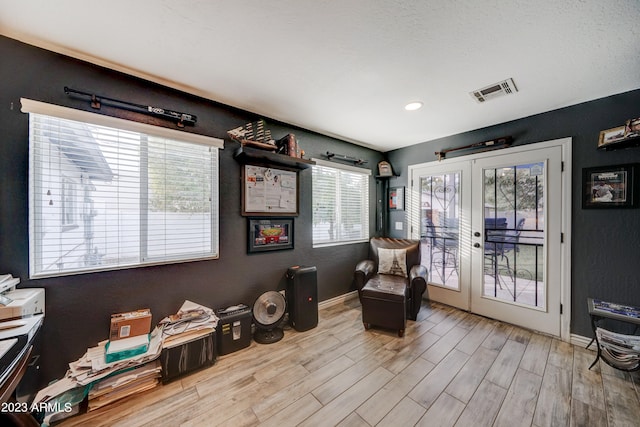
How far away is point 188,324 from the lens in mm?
1945

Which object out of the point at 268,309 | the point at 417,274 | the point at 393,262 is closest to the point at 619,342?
the point at 417,274

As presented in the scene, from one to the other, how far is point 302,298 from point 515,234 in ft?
8.96

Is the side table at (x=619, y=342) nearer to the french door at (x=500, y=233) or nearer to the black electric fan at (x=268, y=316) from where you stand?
the french door at (x=500, y=233)

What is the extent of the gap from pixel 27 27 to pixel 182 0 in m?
1.13

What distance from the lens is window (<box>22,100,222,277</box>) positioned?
1.59 meters

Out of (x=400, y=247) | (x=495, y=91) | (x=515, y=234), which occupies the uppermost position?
(x=495, y=91)

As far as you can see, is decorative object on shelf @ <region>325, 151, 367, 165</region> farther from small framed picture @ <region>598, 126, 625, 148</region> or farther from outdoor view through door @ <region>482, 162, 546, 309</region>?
small framed picture @ <region>598, 126, 625, 148</region>

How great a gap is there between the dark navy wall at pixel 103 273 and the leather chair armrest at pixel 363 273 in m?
0.83

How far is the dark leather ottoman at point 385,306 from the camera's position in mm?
2418

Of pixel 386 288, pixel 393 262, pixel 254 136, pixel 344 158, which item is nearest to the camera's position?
pixel 254 136

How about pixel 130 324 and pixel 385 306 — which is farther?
pixel 385 306

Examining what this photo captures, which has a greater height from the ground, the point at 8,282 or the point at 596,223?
the point at 596,223

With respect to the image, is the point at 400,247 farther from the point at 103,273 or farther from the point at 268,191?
the point at 103,273

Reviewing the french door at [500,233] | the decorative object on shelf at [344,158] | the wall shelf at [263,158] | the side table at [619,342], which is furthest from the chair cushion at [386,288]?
the decorative object on shelf at [344,158]
